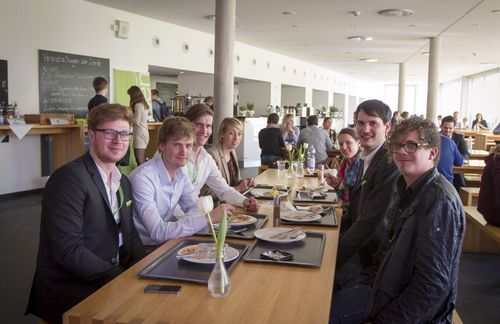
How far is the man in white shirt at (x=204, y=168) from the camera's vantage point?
123 inches

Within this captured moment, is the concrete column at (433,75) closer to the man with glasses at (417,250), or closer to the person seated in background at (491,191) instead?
the person seated in background at (491,191)

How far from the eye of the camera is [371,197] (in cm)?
242

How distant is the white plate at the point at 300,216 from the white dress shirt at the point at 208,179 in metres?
0.51

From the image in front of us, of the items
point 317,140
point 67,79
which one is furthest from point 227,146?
point 67,79

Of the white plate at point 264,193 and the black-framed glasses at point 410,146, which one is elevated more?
the black-framed glasses at point 410,146

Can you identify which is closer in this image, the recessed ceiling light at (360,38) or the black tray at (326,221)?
the black tray at (326,221)

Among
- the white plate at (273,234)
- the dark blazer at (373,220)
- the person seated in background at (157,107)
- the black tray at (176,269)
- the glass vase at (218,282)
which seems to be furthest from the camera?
the person seated in background at (157,107)

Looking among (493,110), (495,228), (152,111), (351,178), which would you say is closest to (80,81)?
(152,111)

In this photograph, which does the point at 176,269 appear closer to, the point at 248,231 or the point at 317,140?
the point at 248,231

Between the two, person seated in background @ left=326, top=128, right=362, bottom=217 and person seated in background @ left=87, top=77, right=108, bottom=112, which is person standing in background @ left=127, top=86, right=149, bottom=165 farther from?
person seated in background @ left=326, top=128, right=362, bottom=217

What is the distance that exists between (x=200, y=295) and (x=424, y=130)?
113 centimetres

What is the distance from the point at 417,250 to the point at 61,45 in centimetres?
666

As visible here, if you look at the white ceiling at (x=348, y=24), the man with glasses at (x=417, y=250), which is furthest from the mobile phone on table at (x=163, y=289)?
the white ceiling at (x=348, y=24)

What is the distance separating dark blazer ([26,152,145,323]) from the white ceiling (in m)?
6.11
